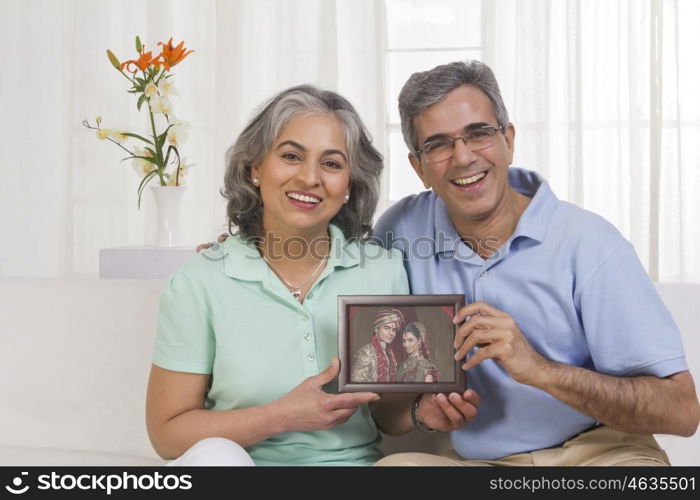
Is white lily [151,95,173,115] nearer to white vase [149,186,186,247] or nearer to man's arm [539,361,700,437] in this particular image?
white vase [149,186,186,247]

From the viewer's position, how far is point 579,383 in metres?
1.80

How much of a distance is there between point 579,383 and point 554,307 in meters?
0.21

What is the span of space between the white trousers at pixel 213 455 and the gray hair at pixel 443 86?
0.86 meters

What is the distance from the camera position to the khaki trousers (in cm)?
193

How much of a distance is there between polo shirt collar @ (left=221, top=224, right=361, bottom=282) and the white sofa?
1.63ft

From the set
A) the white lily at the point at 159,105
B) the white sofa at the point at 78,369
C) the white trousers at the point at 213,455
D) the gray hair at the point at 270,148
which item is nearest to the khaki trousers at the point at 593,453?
the white trousers at the point at 213,455

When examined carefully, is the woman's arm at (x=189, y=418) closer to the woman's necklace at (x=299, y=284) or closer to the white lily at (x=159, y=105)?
the woman's necklace at (x=299, y=284)

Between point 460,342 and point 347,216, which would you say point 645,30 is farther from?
point 460,342

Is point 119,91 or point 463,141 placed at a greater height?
point 119,91

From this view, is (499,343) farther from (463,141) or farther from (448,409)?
(463,141)

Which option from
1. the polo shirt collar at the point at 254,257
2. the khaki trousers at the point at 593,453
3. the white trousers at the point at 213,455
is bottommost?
the khaki trousers at the point at 593,453

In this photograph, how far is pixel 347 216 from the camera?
2229 millimetres

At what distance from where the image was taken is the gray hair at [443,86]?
6.68 ft

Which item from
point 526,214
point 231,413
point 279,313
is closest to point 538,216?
point 526,214
